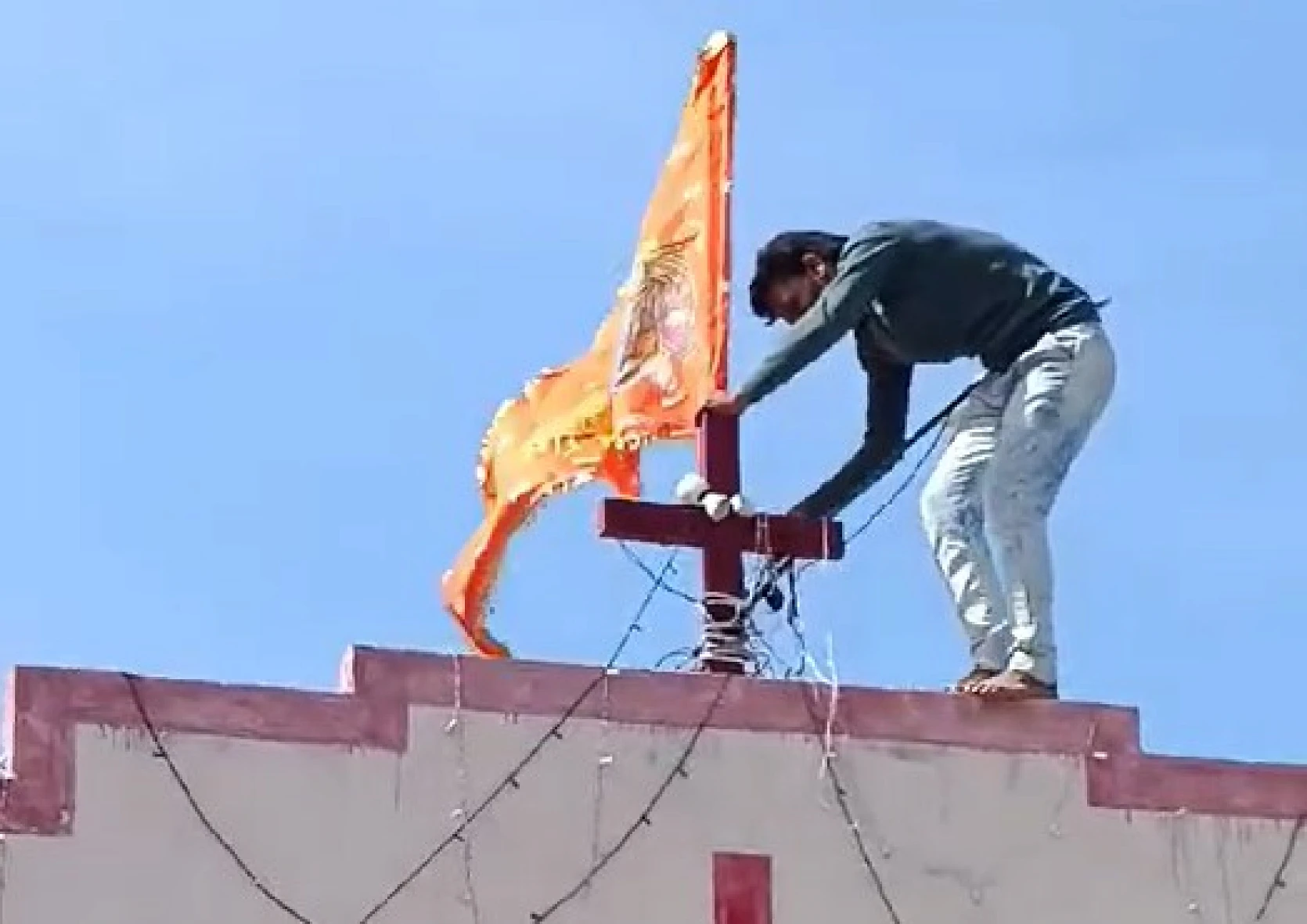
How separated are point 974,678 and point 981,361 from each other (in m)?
1.39

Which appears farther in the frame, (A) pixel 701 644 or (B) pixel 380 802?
(A) pixel 701 644

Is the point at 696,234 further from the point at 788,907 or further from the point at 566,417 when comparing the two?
the point at 788,907

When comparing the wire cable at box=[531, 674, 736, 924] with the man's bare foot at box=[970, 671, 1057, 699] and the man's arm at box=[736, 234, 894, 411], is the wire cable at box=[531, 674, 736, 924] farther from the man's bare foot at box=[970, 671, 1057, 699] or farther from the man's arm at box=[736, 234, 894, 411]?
the man's arm at box=[736, 234, 894, 411]

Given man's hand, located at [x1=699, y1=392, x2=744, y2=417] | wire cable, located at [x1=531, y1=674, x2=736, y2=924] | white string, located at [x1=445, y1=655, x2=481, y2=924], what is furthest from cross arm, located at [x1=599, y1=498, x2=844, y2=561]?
white string, located at [x1=445, y1=655, x2=481, y2=924]

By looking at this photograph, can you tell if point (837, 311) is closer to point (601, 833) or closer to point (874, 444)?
point (874, 444)

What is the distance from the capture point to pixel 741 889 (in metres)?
14.8

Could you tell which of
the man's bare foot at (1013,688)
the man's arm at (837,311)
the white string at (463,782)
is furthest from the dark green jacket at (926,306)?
the white string at (463,782)

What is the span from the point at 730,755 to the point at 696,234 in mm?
3120

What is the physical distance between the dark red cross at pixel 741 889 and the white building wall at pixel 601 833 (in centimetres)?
3

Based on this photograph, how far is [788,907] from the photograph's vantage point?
14.8 m

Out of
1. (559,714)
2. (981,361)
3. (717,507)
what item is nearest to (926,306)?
(981,361)

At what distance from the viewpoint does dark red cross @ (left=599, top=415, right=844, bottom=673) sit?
1573 cm

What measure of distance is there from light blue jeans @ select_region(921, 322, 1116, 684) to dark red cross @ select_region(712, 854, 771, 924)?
1296 millimetres

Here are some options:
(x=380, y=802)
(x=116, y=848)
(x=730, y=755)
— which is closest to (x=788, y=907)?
(x=730, y=755)
